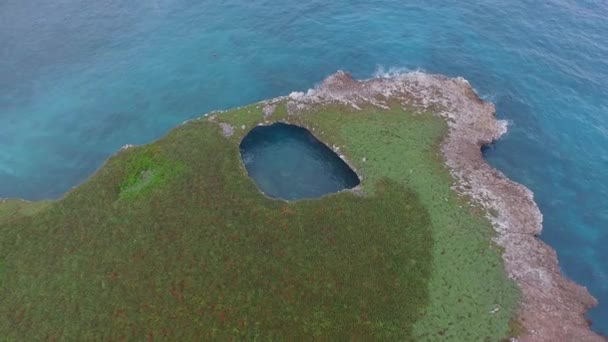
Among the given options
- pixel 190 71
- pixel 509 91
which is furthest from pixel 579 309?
pixel 190 71

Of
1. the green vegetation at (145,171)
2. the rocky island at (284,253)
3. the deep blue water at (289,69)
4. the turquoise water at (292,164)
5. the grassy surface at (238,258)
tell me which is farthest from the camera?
the deep blue water at (289,69)

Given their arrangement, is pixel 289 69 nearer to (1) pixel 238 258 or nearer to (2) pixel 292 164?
(2) pixel 292 164

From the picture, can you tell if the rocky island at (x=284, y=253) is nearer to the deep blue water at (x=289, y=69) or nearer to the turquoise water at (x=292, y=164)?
the turquoise water at (x=292, y=164)

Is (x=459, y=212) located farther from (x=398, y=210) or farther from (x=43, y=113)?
(x=43, y=113)

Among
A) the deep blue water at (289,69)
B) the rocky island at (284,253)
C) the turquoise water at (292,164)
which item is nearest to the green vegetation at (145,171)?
the rocky island at (284,253)

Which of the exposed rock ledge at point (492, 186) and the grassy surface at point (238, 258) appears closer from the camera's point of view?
the grassy surface at point (238, 258)

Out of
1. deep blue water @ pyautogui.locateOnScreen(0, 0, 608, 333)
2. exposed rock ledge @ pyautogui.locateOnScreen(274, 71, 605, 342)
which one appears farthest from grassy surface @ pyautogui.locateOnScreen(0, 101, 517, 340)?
deep blue water @ pyautogui.locateOnScreen(0, 0, 608, 333)

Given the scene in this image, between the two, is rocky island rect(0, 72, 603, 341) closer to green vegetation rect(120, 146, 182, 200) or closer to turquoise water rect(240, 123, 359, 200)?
green vegetation rect(120, 146, 182, 200)
